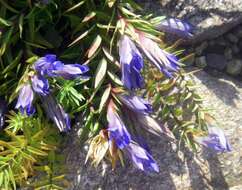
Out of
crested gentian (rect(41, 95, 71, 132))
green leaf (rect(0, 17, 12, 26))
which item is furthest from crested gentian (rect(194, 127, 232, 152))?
green leaf (rect(0, 17, 12, 26))

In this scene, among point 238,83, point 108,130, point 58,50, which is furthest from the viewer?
point 238,83

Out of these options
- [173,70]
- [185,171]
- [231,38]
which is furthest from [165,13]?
[185,171]

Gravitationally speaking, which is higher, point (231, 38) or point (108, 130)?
point (231, 38)

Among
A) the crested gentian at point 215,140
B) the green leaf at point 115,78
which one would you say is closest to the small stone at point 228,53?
the crested gentian at point 215,140

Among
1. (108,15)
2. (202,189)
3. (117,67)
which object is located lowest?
(202,189)

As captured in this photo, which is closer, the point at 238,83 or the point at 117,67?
the point at 117,67

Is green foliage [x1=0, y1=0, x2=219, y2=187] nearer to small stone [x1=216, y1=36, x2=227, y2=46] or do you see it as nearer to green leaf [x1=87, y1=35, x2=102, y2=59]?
green leaf [x1=87, y1=35, x2=102, y2=59]

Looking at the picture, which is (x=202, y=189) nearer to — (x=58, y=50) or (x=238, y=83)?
(x=238, y=83)

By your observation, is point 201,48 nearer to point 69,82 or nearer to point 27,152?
point 69,82
